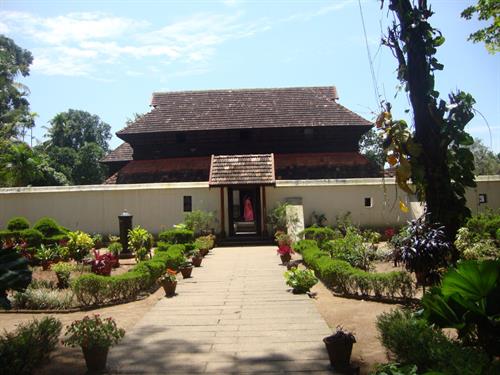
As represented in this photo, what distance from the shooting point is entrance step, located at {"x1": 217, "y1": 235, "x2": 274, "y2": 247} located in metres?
17.5

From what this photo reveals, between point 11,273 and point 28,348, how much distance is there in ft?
2.59

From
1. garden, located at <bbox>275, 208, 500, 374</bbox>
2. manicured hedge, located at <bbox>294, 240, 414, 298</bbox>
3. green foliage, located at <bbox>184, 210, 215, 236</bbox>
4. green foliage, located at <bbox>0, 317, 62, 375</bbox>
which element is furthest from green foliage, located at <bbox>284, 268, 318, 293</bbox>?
green foliage, located at <bbox>184, 210, 215, 236</bbox>

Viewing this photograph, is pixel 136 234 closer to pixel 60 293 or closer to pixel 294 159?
pixel 60 293

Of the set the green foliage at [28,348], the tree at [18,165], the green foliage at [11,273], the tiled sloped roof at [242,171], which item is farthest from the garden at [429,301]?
the tree at [18,165]

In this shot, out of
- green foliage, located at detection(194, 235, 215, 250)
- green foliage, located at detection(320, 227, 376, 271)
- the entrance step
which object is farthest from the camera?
the entrance step

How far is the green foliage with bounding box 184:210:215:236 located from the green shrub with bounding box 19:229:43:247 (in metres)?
5.26

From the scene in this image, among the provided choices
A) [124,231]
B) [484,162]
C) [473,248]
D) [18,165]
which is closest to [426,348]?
[473,248]

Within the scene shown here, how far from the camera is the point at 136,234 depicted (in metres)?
13.7

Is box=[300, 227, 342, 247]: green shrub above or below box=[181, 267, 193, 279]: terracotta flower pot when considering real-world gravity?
above

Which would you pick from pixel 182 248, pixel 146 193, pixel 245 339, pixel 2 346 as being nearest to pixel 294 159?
pixel 146 193

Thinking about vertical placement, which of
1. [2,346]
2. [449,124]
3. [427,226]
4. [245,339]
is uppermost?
[449,124]

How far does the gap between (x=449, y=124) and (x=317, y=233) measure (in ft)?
29.0

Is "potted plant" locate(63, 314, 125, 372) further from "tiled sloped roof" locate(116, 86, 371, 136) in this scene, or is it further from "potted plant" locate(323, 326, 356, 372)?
"tiled sloped roof" locate(116, 86, 371, 136)

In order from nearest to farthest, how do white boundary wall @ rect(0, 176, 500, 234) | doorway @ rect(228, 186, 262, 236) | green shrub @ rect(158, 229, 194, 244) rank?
green shrub @ rect(158, 229, 194, 244), white boundary wall @ rect(0, 176, 500, 234), doorway @ rect(228, 186, 262, 236)
